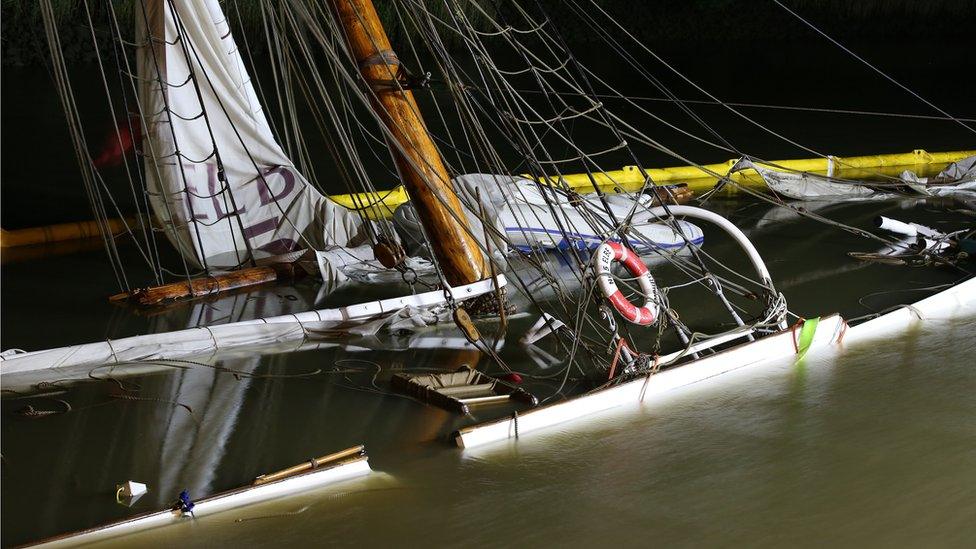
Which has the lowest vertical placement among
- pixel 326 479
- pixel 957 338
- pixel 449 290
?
pixel 957 338

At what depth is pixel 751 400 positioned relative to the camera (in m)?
3.05

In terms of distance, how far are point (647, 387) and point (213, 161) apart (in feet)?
7.70

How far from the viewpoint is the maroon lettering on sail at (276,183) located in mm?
4617

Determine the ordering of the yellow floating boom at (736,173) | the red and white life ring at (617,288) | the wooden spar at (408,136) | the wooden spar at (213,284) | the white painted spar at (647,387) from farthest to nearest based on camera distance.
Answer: the yellow floating boom at (736,173), the wooden spar at (213,284), the wooden spar at (408,136), the red and white life ring at (617,288), the white painted spar at (647,387)

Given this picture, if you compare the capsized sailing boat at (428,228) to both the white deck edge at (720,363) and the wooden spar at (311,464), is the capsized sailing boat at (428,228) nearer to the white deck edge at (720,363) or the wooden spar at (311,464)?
the white deck edge at (720,363)

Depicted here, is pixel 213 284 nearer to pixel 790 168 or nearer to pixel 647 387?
pixel 647 387

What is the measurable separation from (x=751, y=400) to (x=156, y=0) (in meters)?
2.83

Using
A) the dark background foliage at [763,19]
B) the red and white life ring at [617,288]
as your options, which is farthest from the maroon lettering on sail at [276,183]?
the dark background foliage at [763,19]

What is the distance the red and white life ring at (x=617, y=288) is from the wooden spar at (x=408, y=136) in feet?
1.61

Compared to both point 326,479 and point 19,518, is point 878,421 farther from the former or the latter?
point 19,518

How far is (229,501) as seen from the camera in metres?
2.41

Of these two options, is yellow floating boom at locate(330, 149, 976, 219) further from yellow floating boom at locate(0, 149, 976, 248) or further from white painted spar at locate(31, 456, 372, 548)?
white painted spar at locate(31, 456, 372, 548)

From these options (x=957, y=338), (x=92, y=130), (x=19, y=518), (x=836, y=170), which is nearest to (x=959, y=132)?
(x=836, y=170)

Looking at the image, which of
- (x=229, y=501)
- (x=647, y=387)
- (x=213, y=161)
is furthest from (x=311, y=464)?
(x=213, y=161)
